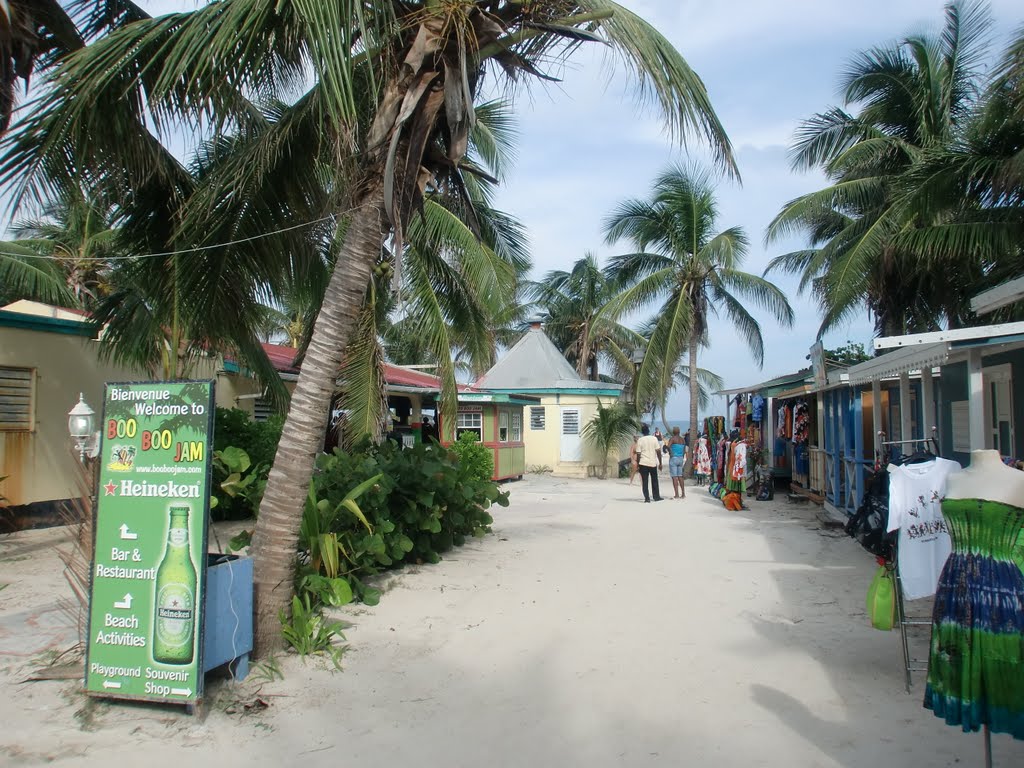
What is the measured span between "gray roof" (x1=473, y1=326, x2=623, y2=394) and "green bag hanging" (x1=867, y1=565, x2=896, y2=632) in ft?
68.3

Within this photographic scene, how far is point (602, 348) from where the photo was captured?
3884cm

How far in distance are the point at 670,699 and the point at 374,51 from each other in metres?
5.26

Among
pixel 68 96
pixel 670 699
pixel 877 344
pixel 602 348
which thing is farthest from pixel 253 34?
pixel 602 348

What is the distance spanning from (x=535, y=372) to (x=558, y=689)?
74.7 ft

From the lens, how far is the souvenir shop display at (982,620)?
3389 millimetres

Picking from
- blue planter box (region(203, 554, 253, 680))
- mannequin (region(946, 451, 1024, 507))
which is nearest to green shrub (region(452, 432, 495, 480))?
blue planter box (region(203, 554, 253, 680))

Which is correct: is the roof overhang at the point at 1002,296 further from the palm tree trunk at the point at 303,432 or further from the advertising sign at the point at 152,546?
the advertising sign at the point at 152,546

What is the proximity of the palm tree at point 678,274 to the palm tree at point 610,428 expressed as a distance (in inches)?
80.5

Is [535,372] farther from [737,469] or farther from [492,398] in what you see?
[737,469]

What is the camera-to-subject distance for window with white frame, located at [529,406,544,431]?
26.3 m

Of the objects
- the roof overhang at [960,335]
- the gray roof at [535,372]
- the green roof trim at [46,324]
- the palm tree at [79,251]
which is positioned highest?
the palm tree at [79,251]

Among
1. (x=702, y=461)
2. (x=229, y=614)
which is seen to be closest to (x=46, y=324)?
(x=229, y=614)

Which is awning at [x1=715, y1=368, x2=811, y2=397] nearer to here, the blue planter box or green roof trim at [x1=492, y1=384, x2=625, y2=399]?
green roof trim at [x1=492, y1=384, x2=625, y2=399]

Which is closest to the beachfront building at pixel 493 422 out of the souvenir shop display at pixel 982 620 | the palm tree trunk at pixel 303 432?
the palm tree trunk at pixel 303 432
